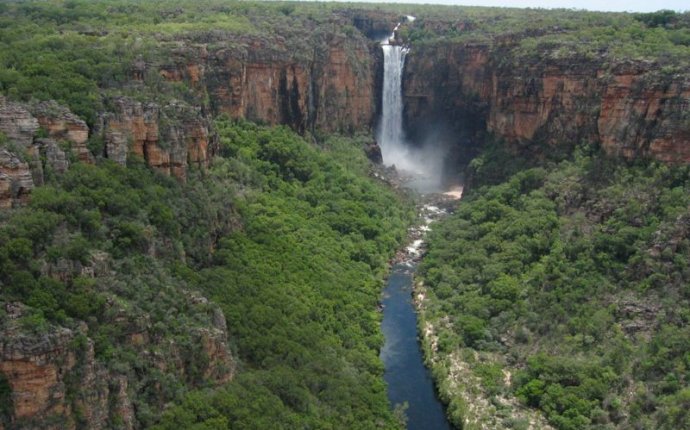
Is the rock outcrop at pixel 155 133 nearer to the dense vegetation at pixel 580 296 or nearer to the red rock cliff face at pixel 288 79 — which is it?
the red rock cliff face at pixel 288 79

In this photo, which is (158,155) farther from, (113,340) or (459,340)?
(459,340)

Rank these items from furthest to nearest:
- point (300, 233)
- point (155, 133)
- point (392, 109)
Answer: point (392, 109) < point (300, 233) < point (155, 133)

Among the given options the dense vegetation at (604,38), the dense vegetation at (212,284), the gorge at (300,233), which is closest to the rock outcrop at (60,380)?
the gorge at (300,233)

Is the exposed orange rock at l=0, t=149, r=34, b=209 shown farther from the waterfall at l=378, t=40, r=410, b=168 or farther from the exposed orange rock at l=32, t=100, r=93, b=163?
the waterfall at l=378, t=40, r=410, b=168

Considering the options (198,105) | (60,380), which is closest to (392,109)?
(198,105)

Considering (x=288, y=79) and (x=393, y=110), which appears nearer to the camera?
(x=288, y=79)

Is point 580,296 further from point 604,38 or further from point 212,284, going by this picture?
point 604,38

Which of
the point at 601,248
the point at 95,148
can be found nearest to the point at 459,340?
the point at 601,248
